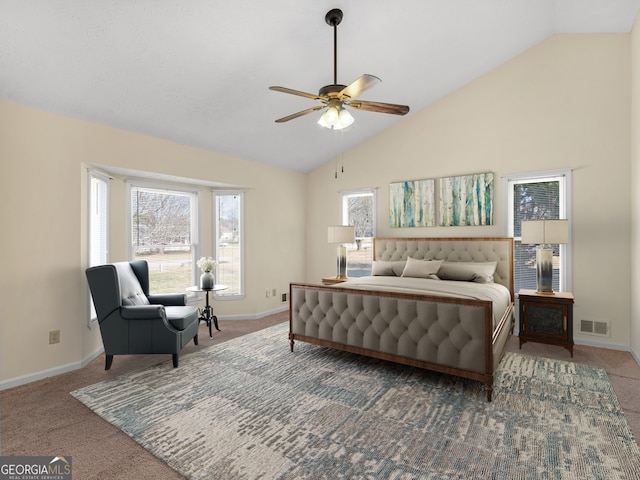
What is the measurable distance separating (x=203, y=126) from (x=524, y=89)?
13.6ft

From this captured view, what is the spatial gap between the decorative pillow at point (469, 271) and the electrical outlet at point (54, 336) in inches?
170

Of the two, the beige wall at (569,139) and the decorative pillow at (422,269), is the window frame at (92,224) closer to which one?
the decorative pillow at (422,269)

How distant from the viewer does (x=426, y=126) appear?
504cm

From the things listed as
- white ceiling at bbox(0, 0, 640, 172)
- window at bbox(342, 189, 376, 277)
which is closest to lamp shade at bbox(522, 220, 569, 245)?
white ceiling at bbox(0, 0, 640, 172)

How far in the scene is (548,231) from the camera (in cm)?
370

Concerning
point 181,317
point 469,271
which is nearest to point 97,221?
point 181,317

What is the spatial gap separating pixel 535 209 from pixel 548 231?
72 cm

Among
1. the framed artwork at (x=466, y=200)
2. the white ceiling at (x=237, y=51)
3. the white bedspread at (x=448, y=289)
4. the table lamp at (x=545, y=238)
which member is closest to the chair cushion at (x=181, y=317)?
the white bedspread at (x=448, y=289)

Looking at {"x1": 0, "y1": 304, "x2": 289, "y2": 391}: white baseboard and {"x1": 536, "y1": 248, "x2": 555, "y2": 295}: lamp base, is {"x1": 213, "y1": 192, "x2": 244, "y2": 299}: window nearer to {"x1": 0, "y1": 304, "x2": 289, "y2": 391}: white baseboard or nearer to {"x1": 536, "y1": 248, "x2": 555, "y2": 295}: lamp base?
{"x1": 0, "y1": 304, "x2": 289, "y2": 391}: white baseboard

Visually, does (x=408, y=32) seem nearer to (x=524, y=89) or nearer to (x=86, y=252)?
(x=524, y=89)

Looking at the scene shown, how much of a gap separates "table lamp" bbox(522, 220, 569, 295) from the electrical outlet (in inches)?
201

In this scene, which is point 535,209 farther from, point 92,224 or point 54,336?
point 54,336

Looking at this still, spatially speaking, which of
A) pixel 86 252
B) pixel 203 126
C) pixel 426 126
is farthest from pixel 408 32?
pixel 86 252

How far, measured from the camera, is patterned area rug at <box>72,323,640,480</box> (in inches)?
73.0
